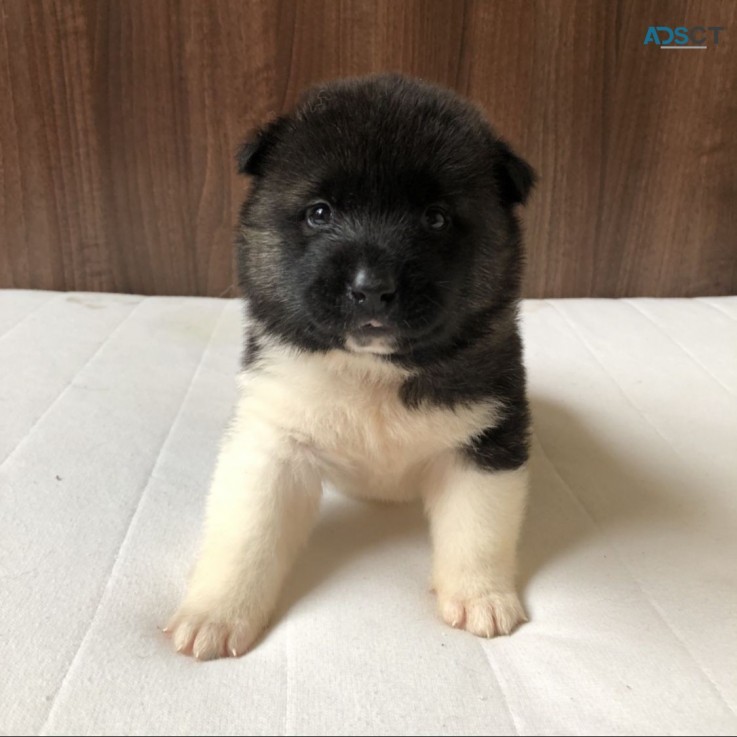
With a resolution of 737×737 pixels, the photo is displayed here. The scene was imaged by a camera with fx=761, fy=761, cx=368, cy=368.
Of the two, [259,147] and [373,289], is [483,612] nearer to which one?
[373,289]

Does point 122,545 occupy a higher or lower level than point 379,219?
lower

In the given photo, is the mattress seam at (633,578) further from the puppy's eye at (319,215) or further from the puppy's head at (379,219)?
the puppy's eye at (319,215)

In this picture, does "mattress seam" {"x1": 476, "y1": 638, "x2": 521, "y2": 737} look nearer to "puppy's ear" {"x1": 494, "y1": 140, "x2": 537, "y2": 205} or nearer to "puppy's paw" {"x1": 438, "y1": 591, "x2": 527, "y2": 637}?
"puppy's paw" {"x1": 438, "y1": 591, "x2": 527, "y2": 637}

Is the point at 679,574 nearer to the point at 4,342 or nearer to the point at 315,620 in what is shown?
the point at 315,620

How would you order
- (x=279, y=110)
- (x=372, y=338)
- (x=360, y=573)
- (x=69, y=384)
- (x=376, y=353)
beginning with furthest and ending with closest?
1. (x=279, y=110)
2. (x=69, y=384)
3. (x=360, y=573)
4. (x=376, y=353)
5. (x=372, y=338)

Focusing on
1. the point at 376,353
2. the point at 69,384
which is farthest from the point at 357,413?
the point at 69,384

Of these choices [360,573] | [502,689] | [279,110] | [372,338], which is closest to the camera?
[502,689]
